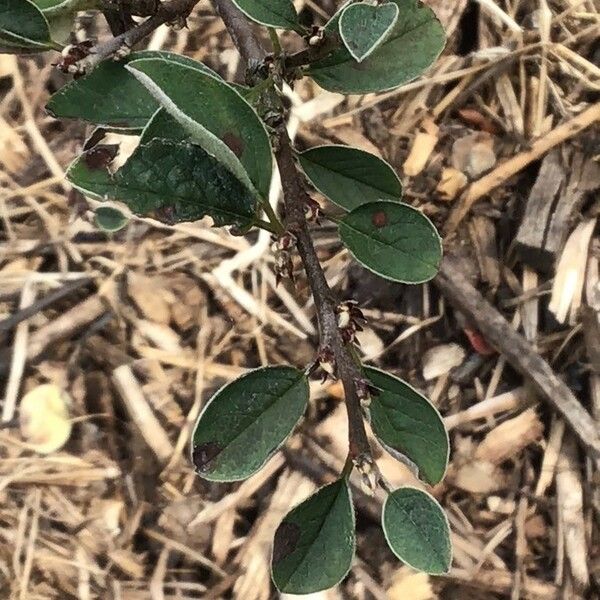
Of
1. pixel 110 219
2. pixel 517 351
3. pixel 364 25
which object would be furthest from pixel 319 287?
pixel 517 351

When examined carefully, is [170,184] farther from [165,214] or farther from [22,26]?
[22,26]

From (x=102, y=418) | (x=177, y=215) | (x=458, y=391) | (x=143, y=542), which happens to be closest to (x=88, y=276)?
(x=102, y=418)

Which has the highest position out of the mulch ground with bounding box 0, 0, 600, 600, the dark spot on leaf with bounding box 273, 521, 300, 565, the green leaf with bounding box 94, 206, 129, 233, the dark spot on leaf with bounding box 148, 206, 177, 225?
the dark spot on leaf with bounding box 148, 206, 177, 225

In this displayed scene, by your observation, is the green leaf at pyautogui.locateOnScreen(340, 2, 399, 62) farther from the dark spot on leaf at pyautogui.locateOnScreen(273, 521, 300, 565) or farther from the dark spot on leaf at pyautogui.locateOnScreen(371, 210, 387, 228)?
the dark spot on leaf at pyautogui.locateOnScreen(273, 521, 300, 565)

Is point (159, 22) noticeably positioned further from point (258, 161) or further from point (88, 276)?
point (88, 276)

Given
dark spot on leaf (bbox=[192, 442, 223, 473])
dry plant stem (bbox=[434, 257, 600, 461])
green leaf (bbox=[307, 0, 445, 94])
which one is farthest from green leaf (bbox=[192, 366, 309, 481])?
Answer: dry plant stem (bbox=[434, 257, 600, 461])
